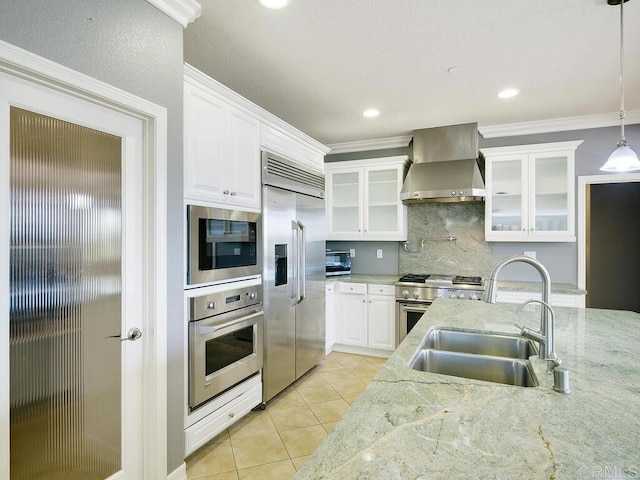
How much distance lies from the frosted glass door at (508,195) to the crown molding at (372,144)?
118cm

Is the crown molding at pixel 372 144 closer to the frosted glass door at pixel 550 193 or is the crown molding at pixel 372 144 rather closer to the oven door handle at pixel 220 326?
the frosted glass door at pixel 550 193

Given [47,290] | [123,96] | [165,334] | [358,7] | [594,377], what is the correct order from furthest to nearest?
[358,7] < [165,334] < [123,96] < [47,290] < [594,377]

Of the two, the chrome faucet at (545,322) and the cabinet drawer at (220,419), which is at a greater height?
the chrome faucet at (545,322)

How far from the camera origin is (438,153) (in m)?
4.22

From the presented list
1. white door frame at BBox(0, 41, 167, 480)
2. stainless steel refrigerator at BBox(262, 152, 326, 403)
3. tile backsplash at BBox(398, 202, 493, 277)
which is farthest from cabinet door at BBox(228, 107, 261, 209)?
tile backsplash at BBox(398, 202, 493, 277)

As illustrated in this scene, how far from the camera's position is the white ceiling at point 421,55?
2.05m

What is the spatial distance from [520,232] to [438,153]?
128 cm

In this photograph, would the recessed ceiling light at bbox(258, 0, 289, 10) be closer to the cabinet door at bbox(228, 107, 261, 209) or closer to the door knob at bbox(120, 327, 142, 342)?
the cabinet door at bbox(228, 107, 261, 209)

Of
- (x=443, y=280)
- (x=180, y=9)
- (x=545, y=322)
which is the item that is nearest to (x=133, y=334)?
(x=180, y=9)

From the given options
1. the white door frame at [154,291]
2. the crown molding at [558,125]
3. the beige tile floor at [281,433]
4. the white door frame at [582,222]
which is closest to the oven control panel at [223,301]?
the white door frame at [154,291]

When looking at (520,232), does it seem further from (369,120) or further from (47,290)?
(47,290)

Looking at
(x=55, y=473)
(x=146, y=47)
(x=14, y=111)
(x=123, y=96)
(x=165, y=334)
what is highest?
(x=146, y=47)

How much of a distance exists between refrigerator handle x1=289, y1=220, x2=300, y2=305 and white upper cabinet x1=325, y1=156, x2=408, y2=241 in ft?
5.17

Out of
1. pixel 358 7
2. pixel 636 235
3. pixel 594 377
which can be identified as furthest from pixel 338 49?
pixel 636 235
